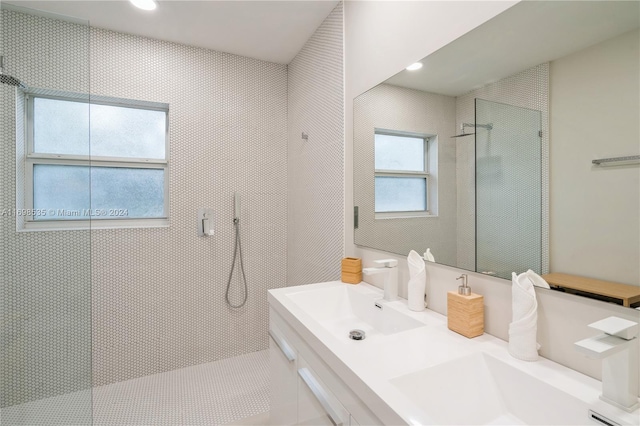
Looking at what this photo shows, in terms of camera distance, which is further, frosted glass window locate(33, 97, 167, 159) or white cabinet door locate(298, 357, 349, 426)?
frosted glass window locate(33, 97, 167, 159)

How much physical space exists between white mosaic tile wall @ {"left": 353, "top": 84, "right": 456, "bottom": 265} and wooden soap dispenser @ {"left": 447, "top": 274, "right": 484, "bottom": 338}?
0.17 m

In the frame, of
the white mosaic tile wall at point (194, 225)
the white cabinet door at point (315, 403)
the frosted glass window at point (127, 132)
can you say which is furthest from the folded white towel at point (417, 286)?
the frosted glass window at point (127, 132)

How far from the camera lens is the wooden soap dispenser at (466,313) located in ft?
3.37

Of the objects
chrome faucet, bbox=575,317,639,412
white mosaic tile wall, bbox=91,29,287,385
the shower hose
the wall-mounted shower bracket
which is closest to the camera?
chrome faucet, bbox=575,317,639,412

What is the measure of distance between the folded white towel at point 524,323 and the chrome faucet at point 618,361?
178mm

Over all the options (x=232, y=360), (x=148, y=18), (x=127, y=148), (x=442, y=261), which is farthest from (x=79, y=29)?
(x=232, y=360)

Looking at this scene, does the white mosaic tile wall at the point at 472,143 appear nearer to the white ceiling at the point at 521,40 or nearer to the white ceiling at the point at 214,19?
the white ceiling at the point at 521,40

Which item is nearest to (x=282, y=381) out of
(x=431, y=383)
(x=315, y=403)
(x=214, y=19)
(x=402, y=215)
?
(x=315, y=403)

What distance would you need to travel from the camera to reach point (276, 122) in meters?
2.70

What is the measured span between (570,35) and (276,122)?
85.6 inches

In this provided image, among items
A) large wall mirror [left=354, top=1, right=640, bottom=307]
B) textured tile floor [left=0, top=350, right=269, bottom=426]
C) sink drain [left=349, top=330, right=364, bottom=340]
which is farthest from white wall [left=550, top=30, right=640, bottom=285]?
textured tile floor [left=0, top=350, right=269, bottom=426]

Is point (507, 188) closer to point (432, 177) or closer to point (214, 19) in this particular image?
point (432, 177)

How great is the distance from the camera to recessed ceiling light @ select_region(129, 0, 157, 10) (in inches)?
71.9

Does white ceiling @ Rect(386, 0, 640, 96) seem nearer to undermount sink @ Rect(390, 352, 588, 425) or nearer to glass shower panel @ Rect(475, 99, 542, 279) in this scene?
glass shower panel @ Rect(475, 99, 542, 279)
